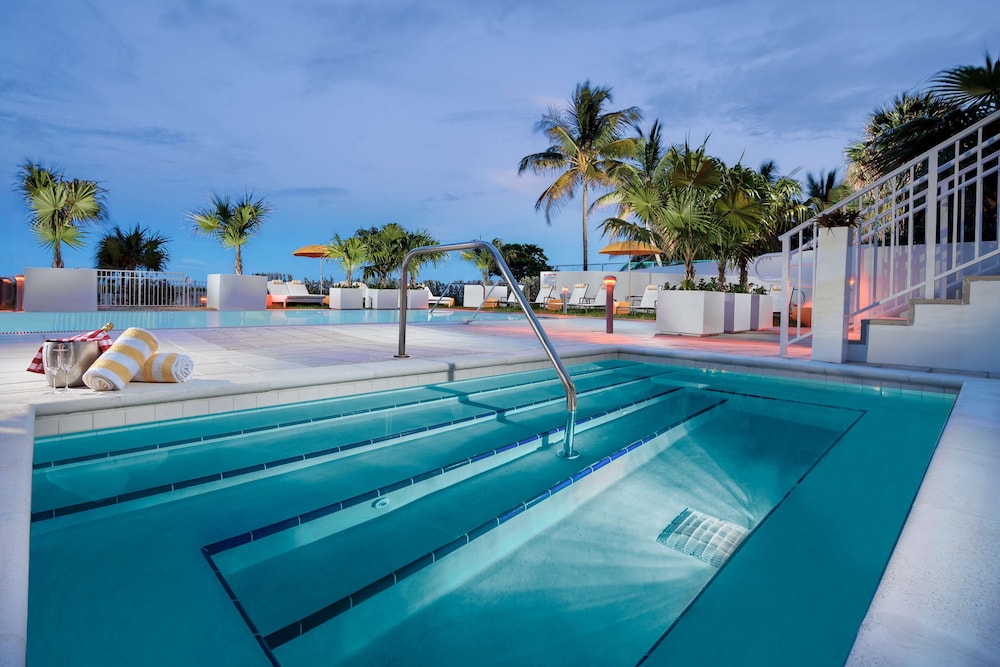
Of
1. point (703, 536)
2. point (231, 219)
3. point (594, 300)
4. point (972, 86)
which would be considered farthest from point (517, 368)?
point (231, 219)

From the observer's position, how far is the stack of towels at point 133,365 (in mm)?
2996

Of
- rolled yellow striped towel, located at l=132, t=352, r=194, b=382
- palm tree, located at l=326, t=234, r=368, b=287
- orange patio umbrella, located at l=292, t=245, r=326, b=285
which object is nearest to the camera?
rolled yellow striped towel, located at l=132, t=352, r=194, b=382

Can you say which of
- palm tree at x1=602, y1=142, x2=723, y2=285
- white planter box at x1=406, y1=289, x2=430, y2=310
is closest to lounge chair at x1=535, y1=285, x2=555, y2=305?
white planter box at x1=406, y1=289, x2=430, y2=310

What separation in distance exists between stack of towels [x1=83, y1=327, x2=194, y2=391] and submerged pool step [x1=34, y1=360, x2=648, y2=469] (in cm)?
33

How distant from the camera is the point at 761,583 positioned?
157cm

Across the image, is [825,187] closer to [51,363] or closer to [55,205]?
[55,205]

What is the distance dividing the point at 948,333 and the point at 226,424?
530 centimetres

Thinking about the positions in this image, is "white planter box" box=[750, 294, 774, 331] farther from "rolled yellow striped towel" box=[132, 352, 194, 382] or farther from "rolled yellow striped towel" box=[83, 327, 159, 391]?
"rolled yellow striped towel" box=[83, 327, 159, 391]

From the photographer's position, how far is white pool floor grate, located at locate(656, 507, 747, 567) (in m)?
1.82

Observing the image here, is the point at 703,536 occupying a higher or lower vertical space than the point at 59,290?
lower

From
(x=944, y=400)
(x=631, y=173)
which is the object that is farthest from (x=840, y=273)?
(x=631, y=173)

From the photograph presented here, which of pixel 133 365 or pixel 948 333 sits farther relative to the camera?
pixel 948 333

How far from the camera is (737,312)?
8.98 meters

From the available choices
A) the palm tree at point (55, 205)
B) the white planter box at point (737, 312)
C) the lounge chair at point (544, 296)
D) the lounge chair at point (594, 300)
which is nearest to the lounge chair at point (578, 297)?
the lounge chair at point (594, 300)
